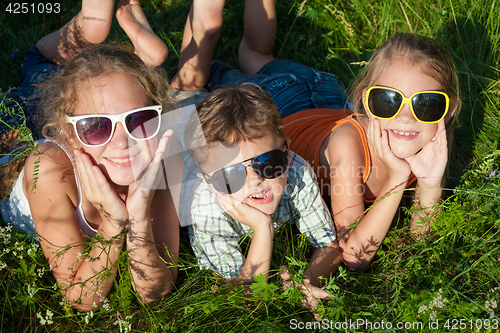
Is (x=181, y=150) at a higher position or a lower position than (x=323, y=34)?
lower

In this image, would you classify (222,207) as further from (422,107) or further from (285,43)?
(285,43)

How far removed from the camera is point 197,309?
8.14ft

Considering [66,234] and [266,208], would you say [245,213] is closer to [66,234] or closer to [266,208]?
[266,208]

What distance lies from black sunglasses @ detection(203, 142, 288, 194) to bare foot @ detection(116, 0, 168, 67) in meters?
1.72

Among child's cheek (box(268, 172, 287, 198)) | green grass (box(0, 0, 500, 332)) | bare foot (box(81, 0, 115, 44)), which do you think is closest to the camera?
green grass (box(0, 0, 500, 332))

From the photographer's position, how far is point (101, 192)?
234cm

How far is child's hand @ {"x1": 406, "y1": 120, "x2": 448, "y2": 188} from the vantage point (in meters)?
2.73

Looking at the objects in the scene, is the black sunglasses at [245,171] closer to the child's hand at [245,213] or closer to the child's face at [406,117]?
the child's hand at [245,213]

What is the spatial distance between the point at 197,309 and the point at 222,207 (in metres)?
0.68

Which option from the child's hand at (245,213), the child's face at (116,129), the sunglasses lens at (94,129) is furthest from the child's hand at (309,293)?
the sunglasses lens at (94,129)

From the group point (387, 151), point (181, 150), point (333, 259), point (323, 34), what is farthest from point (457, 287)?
A: point (323, 34)

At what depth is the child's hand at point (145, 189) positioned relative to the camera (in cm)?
237

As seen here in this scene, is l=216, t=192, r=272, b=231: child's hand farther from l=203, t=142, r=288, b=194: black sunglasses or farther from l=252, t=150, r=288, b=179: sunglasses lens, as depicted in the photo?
l=252, t=150, r=288, b=179: sunglasses lens

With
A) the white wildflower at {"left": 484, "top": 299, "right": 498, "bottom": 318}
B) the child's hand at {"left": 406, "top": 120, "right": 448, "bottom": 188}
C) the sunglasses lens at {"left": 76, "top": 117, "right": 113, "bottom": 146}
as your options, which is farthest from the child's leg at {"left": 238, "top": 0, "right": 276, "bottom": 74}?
the white wildflower at {"left": 484, "top": 299, "right": 498, "bottom": 318}
